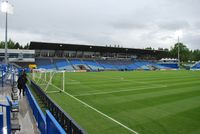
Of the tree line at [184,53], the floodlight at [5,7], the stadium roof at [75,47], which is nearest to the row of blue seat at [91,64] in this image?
the stadium roof at [75,47]

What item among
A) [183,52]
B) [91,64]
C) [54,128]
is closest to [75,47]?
[91,64]

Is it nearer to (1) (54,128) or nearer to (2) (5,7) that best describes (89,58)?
(2) (5,7)

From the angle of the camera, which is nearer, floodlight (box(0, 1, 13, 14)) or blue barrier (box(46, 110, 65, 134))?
blue barrier (box(46, 110, 65, 134))

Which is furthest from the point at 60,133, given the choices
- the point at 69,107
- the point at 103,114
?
the point at 69,107

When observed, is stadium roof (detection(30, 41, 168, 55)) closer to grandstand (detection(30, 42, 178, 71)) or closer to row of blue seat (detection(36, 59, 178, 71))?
grandstand (detection(30, 42, 178, 71))

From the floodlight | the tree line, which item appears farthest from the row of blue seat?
the tree line

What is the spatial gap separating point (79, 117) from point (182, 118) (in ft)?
14.8

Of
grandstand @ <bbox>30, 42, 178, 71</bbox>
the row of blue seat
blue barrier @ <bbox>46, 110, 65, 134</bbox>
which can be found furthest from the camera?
grandstand @ <bbox>30, 42, 178, 71</bbox>

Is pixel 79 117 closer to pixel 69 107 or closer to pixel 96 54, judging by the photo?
pixel 69 107

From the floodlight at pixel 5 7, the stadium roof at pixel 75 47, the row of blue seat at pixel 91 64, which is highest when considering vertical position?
the floodlight at pixel 5 7

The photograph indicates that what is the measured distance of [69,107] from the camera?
11383mm

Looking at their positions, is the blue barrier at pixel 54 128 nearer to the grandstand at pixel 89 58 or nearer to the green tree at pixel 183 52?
the grandstand at pixel 89 58

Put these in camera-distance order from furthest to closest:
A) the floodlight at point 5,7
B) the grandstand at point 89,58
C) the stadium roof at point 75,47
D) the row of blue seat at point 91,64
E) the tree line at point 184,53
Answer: the tree line at point 184,53, the grandstand at point 89,58, the row of blue seat at point 91,64, the stadium roof at point 75,47, the floodlight at point 5,7

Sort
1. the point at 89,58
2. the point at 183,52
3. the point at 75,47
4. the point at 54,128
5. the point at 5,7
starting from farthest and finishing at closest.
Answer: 1. the point at 183,52
2. the point at 89,58
3. the point at 75,47
4. the point at 5,7
5. the point at 54,128
